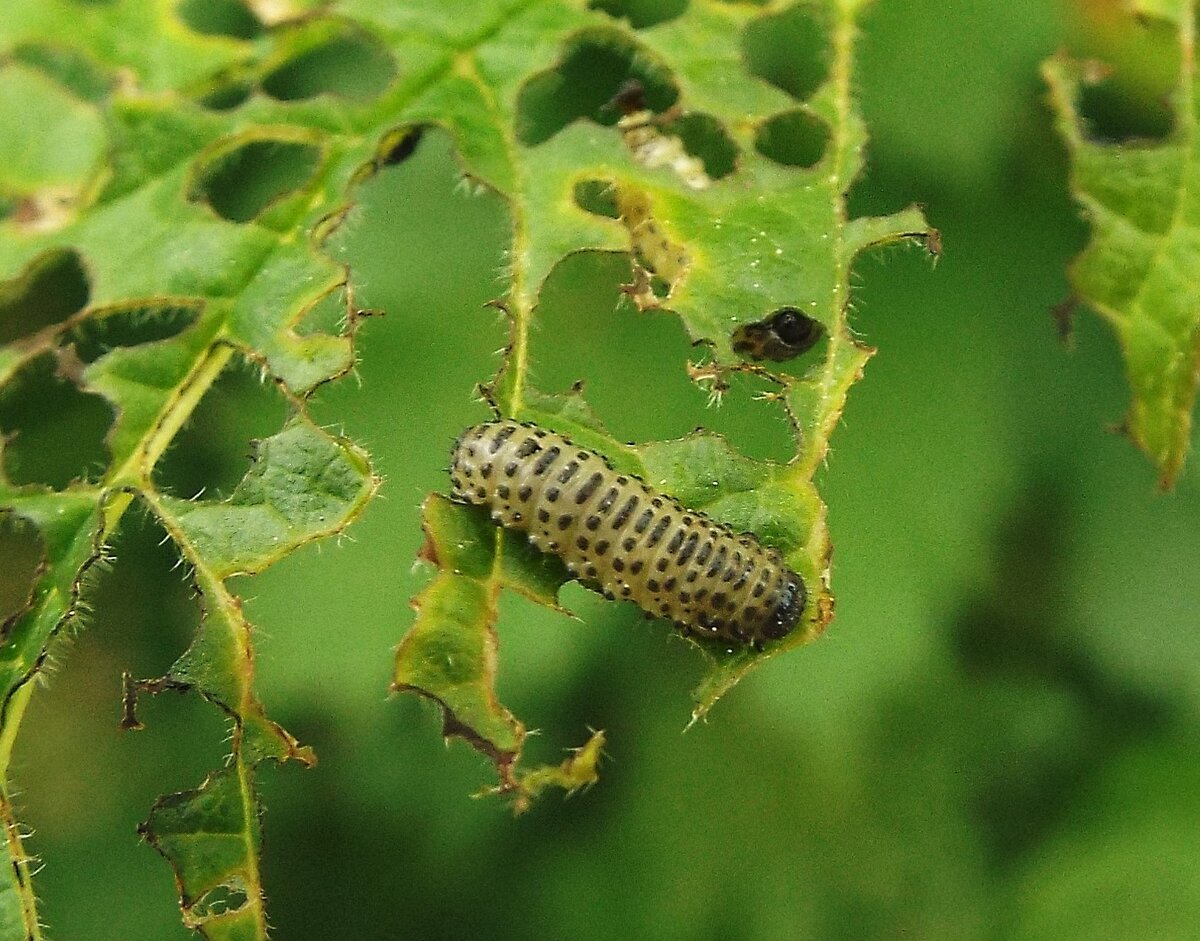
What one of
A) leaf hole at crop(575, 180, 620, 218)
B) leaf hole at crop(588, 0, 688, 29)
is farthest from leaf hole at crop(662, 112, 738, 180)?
leaf hole at crop(588, 0, 688, 29)

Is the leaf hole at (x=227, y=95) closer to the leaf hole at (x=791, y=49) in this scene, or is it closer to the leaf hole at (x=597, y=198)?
the leaf hole at (x=597, y=198)

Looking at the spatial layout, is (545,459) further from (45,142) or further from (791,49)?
(45,142)

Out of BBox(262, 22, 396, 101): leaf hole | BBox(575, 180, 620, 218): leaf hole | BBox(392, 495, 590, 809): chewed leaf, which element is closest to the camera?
BBox(392, 495, 590, 809): chewed leaf

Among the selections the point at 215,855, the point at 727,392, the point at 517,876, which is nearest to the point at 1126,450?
the point at 727,392

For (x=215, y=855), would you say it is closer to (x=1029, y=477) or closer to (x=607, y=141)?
(x=607, y=141)

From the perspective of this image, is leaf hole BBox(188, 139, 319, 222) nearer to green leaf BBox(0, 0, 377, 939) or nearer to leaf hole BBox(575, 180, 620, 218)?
green leaf BBox(0, 0, 377, 939)
